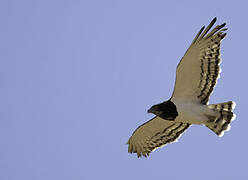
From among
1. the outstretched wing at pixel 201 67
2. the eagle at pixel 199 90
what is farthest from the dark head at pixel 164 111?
Result: the outstretched wing at pixel 201 67

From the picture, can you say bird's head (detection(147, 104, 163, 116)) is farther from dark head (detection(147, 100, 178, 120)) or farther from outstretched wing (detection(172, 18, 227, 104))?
outstretched wing (detection(172, 18, 227, 104))

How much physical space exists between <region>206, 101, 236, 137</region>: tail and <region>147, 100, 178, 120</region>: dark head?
82 centimetres

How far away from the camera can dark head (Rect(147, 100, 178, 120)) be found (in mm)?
12141

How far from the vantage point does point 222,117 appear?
1212 centimetres

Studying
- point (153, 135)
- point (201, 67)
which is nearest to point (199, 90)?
point (201, 67)

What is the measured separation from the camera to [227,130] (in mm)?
12109

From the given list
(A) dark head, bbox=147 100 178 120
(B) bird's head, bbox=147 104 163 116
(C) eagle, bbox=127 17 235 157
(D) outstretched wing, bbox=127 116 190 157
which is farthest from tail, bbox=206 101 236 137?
(B) bird's head, bbox=147 104 163 116

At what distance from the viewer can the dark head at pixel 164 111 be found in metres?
12.1

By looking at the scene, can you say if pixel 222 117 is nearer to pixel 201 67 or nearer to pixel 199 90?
pixel 199 90

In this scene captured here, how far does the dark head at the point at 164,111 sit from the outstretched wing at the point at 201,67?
478 mm

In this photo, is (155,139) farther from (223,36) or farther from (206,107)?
(223,36)

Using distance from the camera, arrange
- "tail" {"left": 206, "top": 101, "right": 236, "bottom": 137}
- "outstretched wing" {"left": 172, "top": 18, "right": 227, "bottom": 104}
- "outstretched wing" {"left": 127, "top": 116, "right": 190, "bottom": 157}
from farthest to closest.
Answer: "outstretched wing" {"left": 127, "top": 116, "right": 190, "bottom": 157} < "tail" {"left": 206, "top": 101, "right": 236, "bottom": 137} < "outstretched wing" {"left": 172, "top": 18, "right": 227, "bottom": 104}

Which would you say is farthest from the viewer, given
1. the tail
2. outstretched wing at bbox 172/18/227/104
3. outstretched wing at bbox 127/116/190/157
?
outstretched wing at bbox 127/116/190/157

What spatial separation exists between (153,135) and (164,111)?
132cm
